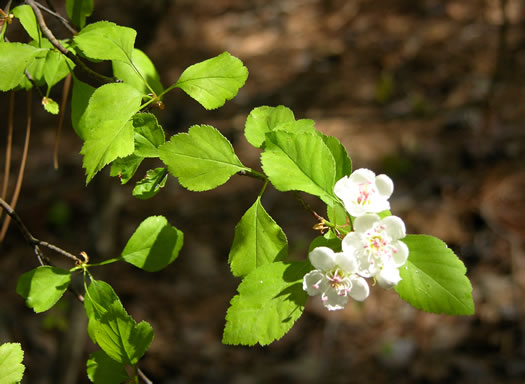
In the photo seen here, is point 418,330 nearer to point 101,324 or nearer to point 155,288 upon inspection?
point 155,288

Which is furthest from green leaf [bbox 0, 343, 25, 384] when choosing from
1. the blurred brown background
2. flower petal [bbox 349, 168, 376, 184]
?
the blurred brown background

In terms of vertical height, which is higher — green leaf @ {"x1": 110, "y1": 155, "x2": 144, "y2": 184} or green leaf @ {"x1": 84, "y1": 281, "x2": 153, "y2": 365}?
green leaf @ {"x1": 110, "y1": 155, "x2": 144, "y2": 184}

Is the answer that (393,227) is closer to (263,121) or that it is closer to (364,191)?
(364,191)

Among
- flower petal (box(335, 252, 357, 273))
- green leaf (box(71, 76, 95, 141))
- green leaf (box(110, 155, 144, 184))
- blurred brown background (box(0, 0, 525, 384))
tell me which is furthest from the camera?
blurred brown background (box(0, 0, 525, 384))

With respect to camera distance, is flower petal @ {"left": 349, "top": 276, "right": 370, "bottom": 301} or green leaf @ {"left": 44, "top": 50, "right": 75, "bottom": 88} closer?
flower petal @ {"left": 349, "top": 276, "right": 370, "bottom": 301}

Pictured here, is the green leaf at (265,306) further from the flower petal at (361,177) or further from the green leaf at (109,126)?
the green leaf at (109,126)

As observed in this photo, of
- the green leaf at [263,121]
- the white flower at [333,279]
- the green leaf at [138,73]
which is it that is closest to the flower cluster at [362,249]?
the white flower at [333,279]

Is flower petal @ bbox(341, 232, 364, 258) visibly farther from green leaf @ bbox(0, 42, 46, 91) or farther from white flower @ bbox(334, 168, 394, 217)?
green leaf @ bbox(0, 42, 46, 91)

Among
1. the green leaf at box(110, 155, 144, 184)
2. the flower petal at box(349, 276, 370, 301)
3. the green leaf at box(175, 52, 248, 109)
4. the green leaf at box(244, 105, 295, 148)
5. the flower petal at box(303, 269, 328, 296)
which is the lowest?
the flower petal at box(349, 276, 370, 301)
